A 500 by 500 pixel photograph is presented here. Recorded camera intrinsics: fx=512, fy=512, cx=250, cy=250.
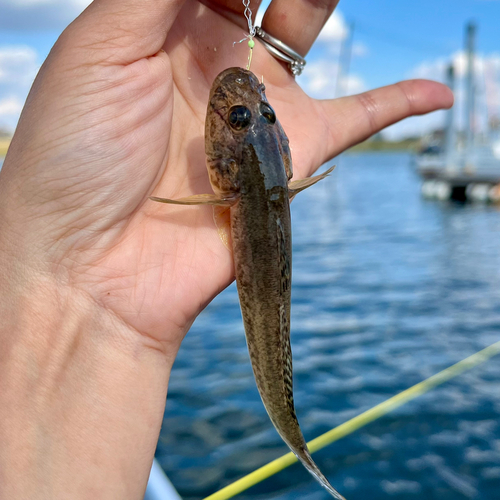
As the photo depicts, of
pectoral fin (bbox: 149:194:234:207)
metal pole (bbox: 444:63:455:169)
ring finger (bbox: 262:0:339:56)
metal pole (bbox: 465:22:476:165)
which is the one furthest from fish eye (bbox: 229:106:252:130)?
metal pole (bbox: 444:63:455:169)

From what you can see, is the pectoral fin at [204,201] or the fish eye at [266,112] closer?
the pectoral fin at [204,201]

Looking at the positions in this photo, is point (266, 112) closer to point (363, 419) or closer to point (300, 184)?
point (300, 184)

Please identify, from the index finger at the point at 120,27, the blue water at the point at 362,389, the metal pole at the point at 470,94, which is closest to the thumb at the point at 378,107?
the index finger at the point at 120,27

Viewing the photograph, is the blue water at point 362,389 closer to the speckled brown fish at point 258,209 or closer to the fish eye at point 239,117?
the speckled brown fish at point 258,209

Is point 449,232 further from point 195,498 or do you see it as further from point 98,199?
point 98,199

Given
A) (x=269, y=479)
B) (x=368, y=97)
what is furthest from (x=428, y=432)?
(x=368, y=97)

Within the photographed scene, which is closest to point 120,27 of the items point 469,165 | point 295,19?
point 295,19

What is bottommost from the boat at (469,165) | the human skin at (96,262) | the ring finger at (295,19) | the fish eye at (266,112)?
the human skin at (96,262)
